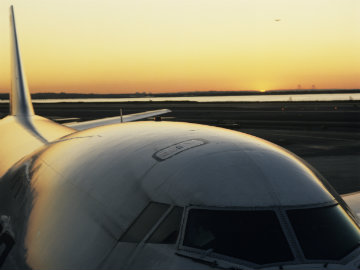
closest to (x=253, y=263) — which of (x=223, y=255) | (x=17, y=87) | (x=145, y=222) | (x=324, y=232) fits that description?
(x=223, y=255)

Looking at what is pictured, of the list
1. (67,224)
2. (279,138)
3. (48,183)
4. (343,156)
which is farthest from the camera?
(279,138)

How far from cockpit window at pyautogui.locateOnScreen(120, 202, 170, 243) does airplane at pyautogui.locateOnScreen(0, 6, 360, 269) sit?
2cm

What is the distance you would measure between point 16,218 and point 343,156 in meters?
29.1

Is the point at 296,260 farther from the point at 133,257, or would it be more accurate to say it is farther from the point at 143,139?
the point at 143,139

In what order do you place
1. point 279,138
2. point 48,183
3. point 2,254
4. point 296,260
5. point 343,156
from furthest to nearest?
point 279,138, point 343,156, point 48,183, point 2,254, point 296,260

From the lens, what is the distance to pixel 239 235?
581cm

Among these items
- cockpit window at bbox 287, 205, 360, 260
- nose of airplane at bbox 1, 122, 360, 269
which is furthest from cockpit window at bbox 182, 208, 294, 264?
cockpit window at bbox 287, 205, 360, 260

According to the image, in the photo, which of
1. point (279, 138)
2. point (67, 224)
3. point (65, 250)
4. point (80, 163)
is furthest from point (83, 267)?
point (279, 138)

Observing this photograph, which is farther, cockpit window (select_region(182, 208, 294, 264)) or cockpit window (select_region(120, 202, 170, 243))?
cockpit window (select_region(120, 202, 170, 243))

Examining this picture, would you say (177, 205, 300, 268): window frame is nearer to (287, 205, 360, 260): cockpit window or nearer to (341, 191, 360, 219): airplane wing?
(287, 205, 360, 260): cockpit window

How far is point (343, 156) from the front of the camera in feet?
110

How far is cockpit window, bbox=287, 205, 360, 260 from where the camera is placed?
5.75 metres

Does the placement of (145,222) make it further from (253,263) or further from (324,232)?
(324,232)

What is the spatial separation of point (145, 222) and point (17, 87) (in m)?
19.1
